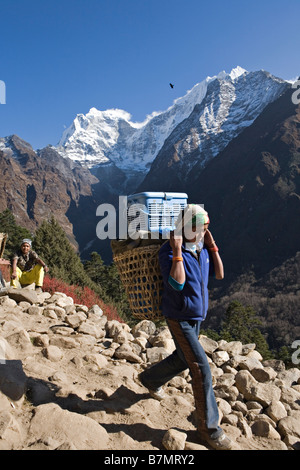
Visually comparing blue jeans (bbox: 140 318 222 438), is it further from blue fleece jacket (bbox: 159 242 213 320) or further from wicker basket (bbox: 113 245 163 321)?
wicker basket (bbox: 113 245 163 321)

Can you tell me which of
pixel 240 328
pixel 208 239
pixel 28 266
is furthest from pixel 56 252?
pixel 240 328

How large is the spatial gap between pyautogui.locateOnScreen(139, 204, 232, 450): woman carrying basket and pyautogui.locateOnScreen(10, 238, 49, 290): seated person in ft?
16.5

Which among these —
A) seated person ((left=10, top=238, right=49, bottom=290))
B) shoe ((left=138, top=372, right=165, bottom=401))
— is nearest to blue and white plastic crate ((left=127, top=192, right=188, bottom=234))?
shoe ((left=138, top=372, right=165, bottom=401))

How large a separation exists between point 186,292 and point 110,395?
1.43 m

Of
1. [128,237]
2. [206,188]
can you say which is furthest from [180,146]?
[128,237]

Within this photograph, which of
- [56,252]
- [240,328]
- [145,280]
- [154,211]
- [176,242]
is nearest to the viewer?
[176,242]

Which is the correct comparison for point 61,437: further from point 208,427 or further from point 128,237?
point 128,237

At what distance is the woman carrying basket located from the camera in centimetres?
285

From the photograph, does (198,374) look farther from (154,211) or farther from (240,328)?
(240,328)

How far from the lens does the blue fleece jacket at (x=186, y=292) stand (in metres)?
2.89

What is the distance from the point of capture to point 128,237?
131 inches

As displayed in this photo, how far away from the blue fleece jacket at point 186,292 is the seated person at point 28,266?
197 inches

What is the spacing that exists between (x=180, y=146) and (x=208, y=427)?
7964 inches

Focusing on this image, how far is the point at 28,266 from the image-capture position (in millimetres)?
7602
